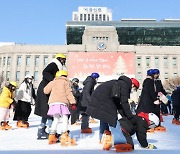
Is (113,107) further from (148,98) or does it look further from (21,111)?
(21,111)

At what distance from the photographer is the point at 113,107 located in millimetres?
3648

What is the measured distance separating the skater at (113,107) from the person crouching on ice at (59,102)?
682 mm

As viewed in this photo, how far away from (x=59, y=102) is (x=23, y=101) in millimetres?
3538

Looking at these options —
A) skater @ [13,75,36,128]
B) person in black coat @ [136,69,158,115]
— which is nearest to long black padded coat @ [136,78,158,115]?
person in black coat @ [136,69,158,115]

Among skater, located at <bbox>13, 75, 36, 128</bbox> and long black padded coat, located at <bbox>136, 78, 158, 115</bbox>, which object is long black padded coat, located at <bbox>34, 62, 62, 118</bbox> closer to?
long black padded coat, located at <bbox>136, 78, 158, 115</bbox>

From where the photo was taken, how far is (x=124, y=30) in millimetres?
76312

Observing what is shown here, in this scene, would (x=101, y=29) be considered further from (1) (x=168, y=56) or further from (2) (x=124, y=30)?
(2) (x=124, y=30)

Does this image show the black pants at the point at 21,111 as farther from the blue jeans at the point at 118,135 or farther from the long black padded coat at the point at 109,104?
the blue jeans at the point at 118,135

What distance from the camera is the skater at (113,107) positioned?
3.52m

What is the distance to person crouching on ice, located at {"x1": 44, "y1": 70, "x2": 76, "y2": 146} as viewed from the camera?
425 cm

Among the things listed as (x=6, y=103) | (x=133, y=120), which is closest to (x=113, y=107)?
(x=133, y=120)

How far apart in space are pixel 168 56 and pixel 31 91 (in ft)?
171

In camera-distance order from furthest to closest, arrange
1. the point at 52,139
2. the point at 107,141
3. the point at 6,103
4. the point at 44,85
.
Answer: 1. the point at 6,103
2. the point at 44,85
3. the point at 52,139
4. the point at 107,141

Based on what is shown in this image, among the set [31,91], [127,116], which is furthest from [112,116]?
[31,91]
